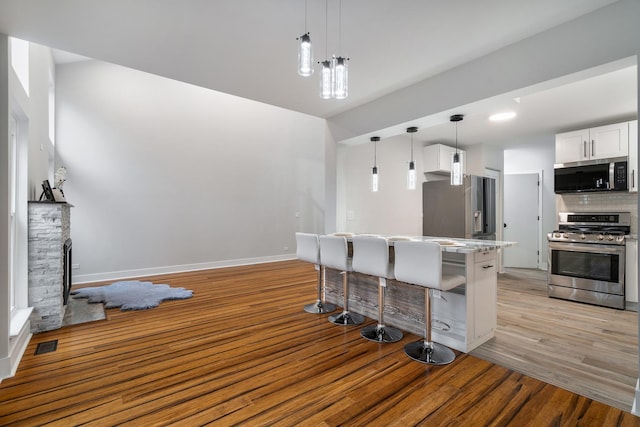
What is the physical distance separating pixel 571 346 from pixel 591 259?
2.03 m

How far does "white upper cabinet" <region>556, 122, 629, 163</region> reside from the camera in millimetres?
4117

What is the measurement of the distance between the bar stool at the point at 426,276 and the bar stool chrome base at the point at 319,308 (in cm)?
121

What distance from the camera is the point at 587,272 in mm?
4059

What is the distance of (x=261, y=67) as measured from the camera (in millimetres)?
2912

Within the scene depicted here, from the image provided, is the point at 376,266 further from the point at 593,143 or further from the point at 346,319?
the point at 593,143

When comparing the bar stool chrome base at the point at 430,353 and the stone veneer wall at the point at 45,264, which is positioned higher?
the stone veneer wall at the point at 45,264

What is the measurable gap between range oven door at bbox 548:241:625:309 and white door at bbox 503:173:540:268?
2.36 meters

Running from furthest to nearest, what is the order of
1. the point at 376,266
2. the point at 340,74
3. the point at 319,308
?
the point at 319,308, the point at 376,266, the point at 340,74

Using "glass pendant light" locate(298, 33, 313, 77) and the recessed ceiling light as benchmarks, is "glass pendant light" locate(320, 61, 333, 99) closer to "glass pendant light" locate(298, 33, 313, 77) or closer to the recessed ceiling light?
"glass pendant light" locate(298, 33, 313, 77)

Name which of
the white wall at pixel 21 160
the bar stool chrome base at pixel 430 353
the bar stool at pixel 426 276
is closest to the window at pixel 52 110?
the white wall at pixel 21 160

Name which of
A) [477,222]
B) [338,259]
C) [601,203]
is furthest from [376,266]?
[601,203]

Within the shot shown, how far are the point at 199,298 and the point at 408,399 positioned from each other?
3.20m

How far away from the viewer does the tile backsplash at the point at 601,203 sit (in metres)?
4.26

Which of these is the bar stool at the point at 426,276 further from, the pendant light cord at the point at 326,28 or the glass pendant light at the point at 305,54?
the pendant light cord at the point at 326,28
